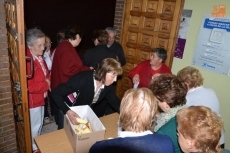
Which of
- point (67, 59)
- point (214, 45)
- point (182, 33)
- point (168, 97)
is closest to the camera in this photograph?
point (168, 97)

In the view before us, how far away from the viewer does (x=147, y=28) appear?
3.69m

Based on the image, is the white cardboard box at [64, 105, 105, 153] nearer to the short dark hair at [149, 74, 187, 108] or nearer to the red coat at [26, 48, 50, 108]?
the short dark hair at [149, 74, 187, 108]

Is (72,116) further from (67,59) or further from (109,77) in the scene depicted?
(67,59)

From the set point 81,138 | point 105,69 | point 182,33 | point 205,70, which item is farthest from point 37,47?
point 205,70

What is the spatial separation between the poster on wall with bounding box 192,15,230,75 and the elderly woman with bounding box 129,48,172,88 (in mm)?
568

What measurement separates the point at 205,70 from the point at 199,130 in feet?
7.10

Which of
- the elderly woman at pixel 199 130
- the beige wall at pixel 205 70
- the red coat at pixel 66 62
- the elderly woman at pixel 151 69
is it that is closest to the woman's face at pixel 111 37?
the elderly woman at pixel 151 69

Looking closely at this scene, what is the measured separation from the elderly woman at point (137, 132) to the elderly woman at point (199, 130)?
13 centimetres

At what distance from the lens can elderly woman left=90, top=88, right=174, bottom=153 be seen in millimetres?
1156

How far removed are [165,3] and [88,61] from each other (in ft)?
5.32

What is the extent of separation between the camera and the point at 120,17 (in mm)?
4039

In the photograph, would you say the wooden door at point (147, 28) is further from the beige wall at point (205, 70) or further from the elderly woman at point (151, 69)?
the elderly woman at point (151, 69)

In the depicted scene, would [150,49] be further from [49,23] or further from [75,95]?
[49,23]

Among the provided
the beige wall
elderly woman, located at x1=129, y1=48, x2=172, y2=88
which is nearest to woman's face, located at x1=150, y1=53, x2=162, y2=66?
elderly woman, located at x1=129, y1=48, x2=172, y2=88
